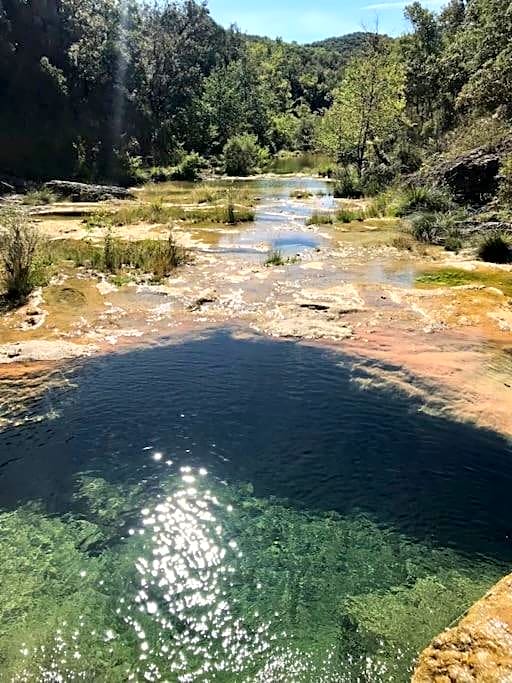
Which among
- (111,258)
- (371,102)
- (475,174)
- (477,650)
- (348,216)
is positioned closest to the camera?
(477,650)

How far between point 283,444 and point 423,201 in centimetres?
1734

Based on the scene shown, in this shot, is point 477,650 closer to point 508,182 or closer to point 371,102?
point 508,182

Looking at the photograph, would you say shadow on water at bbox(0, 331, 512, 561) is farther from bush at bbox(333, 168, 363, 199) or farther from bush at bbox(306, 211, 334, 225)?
bush at bbox(333, 168, 363, 199)

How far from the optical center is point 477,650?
10.1 ft

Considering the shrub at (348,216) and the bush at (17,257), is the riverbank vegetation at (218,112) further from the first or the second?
the bush at (17,257)

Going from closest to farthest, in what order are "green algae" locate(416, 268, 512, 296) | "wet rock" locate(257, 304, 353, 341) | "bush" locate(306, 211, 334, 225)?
"wet rock" locate(257, 304, 353, 341), "green algae" locate(416, 268, 512, 296), "bush" locate(306, 211, 334, 225)

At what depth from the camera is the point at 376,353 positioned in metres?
9.29

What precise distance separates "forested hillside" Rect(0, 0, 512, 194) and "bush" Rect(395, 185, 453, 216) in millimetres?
3301

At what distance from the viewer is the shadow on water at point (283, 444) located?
234 inches

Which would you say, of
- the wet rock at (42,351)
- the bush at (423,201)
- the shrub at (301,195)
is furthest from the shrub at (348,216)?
the wet rock at (42,351)

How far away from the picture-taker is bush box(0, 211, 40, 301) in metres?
11.2

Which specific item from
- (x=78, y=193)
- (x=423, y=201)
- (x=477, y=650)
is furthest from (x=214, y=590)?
(x=78, y=193)

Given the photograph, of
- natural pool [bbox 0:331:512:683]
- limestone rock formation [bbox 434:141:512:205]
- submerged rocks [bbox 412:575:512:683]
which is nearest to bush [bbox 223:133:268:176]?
limestone rock formation [bbox 434:141:512:205]

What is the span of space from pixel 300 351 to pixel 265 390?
155cm
